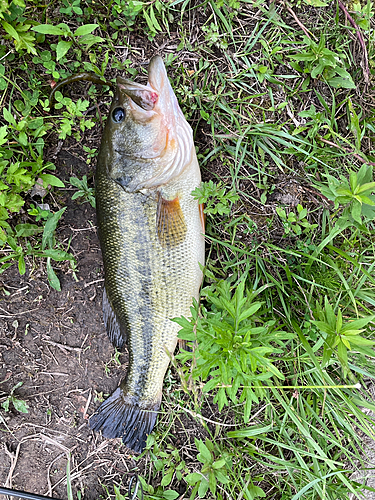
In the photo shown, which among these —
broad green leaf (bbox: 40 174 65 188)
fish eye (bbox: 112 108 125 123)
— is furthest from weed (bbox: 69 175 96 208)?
fish eye (bbox: 112 108 125 123)

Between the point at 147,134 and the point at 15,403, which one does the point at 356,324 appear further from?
the point at 15,403

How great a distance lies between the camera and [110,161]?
99.3 inches

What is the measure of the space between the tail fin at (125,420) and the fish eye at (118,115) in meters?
2.18

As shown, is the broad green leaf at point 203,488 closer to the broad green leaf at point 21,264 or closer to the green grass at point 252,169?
the green grass at point 252,169

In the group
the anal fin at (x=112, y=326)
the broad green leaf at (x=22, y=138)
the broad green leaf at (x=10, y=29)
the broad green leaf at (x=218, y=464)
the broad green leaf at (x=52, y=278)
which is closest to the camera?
the broad green leaf at (x=10, y=29)

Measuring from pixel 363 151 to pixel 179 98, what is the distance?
161 centimetres

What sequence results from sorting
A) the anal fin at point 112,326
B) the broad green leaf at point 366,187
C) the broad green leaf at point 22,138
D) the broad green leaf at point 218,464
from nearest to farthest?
1. the broad green leaf at point 366,187
2. the broad green leaf at point 218,464
3. the broad green leaf at point 22,138
4. the anal fin at point 112,326

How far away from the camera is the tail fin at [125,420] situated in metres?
2.76

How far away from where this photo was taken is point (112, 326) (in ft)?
9.10

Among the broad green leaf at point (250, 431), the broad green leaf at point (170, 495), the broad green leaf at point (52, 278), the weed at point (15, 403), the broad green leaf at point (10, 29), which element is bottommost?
the broad green leaf at point (170, 495)

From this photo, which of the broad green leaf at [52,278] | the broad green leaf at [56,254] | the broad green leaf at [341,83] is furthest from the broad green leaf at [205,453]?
the broad green leaf at [341,83]

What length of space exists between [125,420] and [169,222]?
1.71 m

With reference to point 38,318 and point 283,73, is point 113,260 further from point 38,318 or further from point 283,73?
point 283,73

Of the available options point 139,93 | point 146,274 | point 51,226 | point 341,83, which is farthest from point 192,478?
point 341,83
